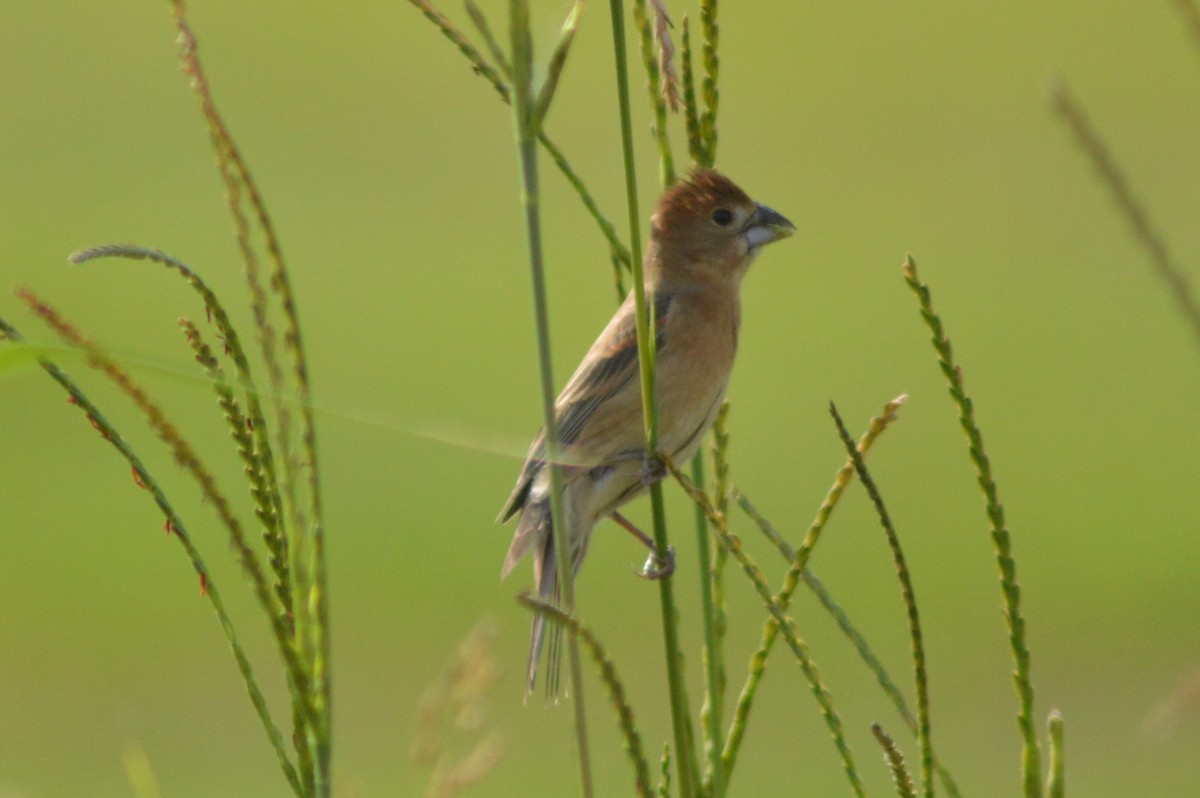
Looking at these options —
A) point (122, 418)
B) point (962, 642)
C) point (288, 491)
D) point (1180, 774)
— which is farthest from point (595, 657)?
point (122, 418)

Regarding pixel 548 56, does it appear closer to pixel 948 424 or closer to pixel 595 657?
pixel 595 657

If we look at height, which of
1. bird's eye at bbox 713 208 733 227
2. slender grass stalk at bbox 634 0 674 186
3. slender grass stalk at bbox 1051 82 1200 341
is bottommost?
slender grass stalk at bbox 1051 82 1200 341

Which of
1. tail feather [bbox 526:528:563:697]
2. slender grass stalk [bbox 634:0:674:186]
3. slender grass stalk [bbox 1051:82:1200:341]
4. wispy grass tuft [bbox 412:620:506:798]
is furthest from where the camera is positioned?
tail feather [bbox 526:528:563:697]

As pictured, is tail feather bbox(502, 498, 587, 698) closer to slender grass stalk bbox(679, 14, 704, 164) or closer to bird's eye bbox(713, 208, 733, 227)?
bird's eye bbox(713, 208, 733, 227)

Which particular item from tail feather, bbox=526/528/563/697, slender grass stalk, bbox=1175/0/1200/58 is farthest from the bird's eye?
slender grass stalk, bbox=1175/0/1200/58

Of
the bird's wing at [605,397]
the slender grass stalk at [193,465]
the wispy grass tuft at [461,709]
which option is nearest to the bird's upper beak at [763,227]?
the bird's wing at [605,397]

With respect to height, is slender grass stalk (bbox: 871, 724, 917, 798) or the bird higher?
the bird

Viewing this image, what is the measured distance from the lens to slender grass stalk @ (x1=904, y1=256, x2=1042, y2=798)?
1357mm

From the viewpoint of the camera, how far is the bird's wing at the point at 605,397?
3607 millimetres

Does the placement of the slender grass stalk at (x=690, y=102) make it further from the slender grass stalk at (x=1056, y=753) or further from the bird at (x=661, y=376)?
the bird at (x=661, y=376)

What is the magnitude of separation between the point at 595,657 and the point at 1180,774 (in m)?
8.43

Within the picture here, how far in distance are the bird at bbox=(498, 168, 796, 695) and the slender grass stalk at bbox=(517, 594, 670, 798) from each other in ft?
5.05

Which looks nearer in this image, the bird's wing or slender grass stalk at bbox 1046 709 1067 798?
slender grass stalk at bbox 1046 709 1067 798

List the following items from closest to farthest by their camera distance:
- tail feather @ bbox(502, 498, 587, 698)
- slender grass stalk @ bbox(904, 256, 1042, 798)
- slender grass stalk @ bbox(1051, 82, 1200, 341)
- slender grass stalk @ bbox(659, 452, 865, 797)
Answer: slender grass stalk @ bbox(1051, 82, 1200, 341) < slender grass stalk @ bbox(904, 256, 1042, 798) < slender grass stalk @ bbox(659, 452, 865, 797) < tail feather @ bbox(502, 498, 587, 698)
